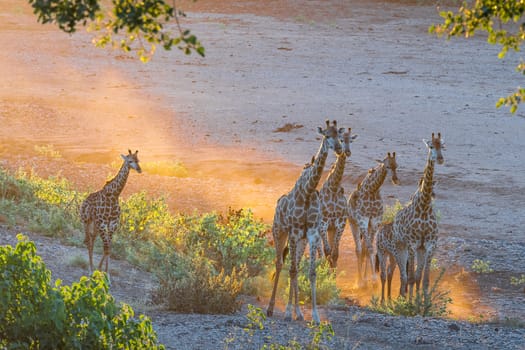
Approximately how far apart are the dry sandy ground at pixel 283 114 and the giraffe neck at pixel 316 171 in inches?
122

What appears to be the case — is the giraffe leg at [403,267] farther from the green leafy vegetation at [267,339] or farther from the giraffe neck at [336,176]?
the green leafy vegetation at [267,339]

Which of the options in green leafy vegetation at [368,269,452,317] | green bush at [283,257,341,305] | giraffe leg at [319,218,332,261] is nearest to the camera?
green leafy vegetation at [368,269,452,317]

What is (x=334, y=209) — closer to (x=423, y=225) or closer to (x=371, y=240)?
(x=371, y=240)

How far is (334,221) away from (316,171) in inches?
115

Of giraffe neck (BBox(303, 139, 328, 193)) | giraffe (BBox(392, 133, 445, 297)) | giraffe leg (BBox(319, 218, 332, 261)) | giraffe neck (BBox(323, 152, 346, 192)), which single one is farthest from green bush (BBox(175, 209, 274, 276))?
giraffe neck (BBox(303, 139, 328, 193))

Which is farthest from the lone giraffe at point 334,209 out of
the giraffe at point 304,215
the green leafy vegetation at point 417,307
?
the giraffe at point 304,215

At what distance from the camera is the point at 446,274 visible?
14.0 metres

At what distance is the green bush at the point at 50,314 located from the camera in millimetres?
6590

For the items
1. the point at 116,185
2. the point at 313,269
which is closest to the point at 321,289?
the point at 313,269

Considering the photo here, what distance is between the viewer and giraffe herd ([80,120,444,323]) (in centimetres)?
1066

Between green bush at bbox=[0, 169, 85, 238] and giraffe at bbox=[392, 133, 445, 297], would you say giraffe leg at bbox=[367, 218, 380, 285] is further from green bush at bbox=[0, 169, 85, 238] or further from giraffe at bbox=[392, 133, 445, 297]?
green bush at bbox=[0, 169, 85, 238]

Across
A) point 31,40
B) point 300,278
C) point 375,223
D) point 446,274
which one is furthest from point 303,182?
point 31,40

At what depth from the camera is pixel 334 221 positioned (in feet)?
43.9

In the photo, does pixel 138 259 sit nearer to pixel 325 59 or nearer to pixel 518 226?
pixel 518 226
